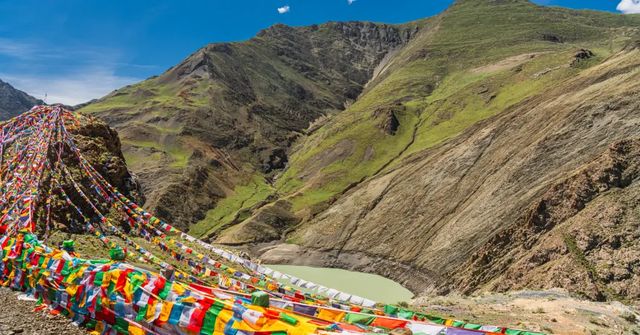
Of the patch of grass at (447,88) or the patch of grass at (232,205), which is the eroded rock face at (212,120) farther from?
the patch of grass at (447,88)

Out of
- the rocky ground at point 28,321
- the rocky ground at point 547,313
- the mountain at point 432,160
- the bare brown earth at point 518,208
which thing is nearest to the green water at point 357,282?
the bare brown earth at point 518,208

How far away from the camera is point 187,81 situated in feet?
501

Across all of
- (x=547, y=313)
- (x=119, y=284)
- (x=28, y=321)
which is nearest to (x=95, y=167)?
(x=28, y=321)

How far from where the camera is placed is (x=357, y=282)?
165 ft

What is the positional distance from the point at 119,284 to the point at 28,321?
9.98 feet

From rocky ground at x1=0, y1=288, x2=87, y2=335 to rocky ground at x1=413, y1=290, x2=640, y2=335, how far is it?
13.9 metres

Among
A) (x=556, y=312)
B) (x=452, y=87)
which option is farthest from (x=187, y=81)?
(x=556, y=312)

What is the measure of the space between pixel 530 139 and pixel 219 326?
50924 mm

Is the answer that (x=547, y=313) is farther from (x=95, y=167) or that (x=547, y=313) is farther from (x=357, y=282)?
(x=357, y=282)

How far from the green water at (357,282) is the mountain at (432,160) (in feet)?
5.27

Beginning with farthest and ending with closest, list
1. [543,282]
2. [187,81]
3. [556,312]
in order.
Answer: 1. [187,81]
2. [543,282]
3. [556,312]

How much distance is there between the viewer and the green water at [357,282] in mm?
43781

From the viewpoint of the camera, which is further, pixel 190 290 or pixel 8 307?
pixel 8 307

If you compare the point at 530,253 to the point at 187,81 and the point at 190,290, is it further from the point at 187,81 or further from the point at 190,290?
the point at 187,81
